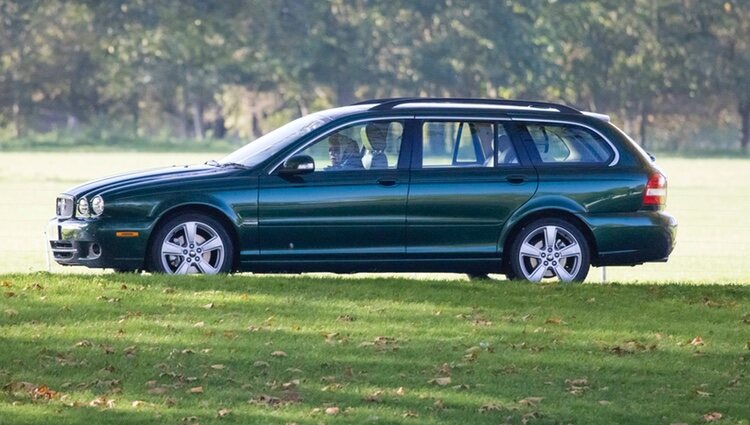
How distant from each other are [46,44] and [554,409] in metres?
91.4

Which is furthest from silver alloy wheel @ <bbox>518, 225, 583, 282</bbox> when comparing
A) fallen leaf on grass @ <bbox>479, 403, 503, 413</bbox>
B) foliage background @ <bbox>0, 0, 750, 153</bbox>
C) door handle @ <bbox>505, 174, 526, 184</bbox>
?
foliage background @ <bbox>0, 0, 750, 153</bbox>

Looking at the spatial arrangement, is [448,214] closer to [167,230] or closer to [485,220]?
[485,220]

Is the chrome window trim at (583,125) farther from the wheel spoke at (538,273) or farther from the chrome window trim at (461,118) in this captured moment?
the wheel spoke at (538,273)

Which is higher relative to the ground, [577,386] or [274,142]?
[274,142]

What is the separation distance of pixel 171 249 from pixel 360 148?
1.75 metres

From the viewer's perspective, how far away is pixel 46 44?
97.7 meters

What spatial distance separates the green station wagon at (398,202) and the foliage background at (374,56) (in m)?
77.4

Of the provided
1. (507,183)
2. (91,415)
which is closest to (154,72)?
(507,183)

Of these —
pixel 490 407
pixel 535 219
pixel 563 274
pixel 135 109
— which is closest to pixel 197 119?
pixel 135 109

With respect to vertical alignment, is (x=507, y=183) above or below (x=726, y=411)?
above

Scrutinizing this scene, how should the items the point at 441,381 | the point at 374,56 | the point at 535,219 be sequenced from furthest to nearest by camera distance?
the point at 374,56
the point at 535,219
the point at 441,381

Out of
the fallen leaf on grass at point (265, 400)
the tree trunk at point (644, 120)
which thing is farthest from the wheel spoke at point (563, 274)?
the tree trunk at point (644, 120)

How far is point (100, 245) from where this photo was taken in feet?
46.3

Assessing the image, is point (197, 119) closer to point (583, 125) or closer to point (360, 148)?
point (583, 125)
